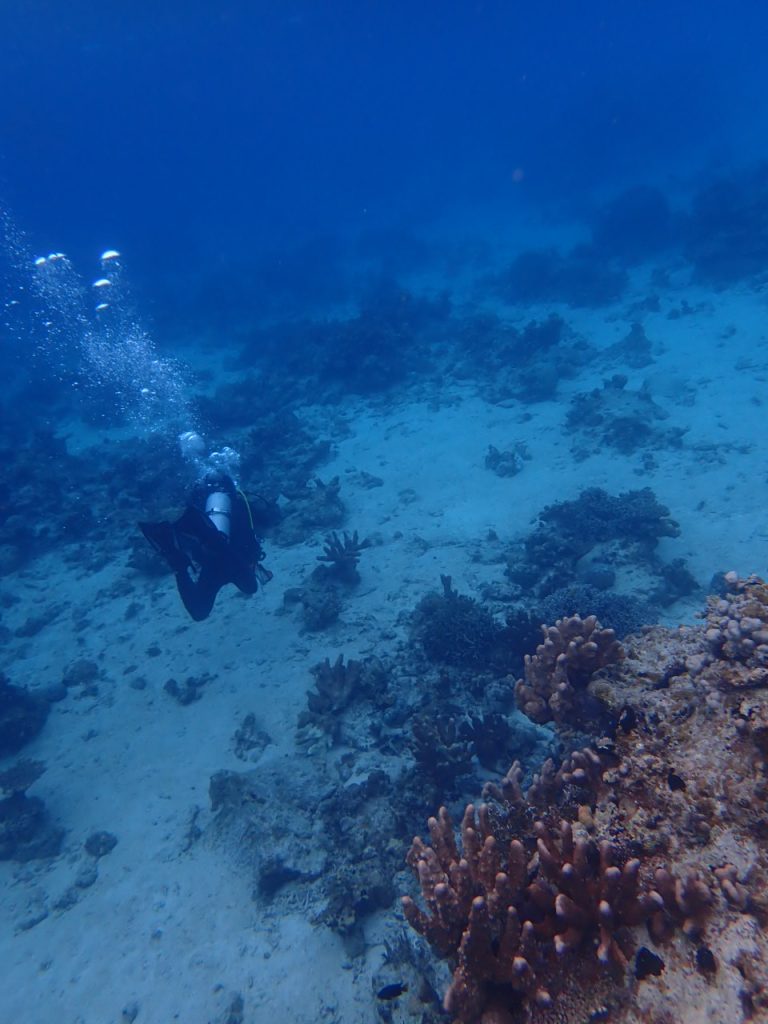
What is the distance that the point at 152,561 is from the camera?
12742mm

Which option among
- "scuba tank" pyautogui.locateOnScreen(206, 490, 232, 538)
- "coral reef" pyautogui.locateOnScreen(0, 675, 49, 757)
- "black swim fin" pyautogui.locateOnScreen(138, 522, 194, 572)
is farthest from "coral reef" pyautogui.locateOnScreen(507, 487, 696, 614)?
"coral reef" pyautogui.locateOnScreen(0, 675, 49, 757)

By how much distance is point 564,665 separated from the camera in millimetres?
4348

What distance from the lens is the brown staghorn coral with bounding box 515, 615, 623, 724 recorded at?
427 centimetres

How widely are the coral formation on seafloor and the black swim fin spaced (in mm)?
6115

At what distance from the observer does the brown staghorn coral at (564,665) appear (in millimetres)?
4270

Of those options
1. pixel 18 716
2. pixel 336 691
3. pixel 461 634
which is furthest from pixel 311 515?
pixel 18 716

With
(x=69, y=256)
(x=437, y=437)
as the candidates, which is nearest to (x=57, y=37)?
(x=69, y=256)

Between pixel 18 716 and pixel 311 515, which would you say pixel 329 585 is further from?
pixel 18 716

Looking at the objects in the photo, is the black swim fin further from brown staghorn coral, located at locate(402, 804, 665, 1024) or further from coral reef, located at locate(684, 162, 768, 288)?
coral reef, located at locate(684, 162, 768, 288)

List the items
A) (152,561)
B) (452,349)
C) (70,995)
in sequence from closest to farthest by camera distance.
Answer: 1. (70,995)
2. (152,561)
3. (452,349)

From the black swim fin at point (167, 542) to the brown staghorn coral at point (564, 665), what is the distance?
5.78 m

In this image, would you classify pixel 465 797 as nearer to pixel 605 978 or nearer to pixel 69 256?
pixel 605 978

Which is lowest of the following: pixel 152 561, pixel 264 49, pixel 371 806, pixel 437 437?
pixel 371 806

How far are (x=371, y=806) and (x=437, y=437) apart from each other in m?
11.2
